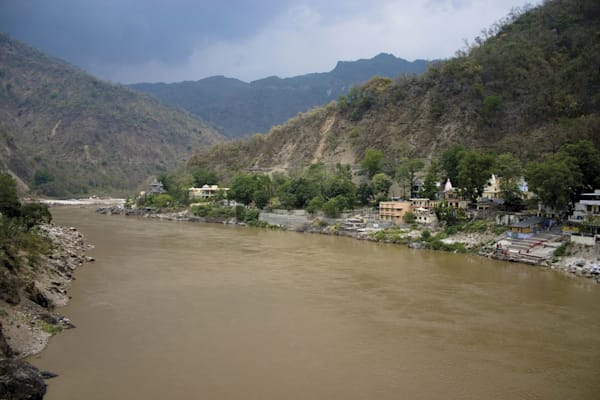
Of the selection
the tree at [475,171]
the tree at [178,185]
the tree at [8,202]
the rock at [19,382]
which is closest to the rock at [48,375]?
the rock at [19,382]

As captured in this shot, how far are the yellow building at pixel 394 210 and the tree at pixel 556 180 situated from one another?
298 inches

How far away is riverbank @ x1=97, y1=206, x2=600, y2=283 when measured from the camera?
17.7 meters

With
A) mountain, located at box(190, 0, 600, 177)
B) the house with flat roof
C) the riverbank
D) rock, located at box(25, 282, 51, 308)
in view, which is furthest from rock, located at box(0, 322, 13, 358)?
the house with flat roof

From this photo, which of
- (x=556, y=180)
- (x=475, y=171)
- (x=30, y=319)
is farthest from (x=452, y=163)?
(x=30, y=319)

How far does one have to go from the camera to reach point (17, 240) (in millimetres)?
14523

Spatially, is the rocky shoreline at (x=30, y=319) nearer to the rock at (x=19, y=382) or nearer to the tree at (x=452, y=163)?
the rock at (x=19, y=382)

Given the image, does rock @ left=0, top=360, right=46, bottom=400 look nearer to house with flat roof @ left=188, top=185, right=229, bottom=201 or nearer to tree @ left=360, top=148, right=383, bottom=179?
tree @ left=360, top=148, right=383, bottom=179

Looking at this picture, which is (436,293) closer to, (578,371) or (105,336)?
(578,371)

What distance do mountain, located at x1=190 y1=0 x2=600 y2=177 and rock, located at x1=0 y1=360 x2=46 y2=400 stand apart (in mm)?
29209

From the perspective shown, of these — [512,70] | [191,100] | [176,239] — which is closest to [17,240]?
[176,239]

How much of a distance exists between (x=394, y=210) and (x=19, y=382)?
73.3 feet

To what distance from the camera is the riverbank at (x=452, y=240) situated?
58.2ft

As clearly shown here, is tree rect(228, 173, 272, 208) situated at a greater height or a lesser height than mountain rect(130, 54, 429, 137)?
lesser

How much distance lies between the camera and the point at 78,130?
80188mm
